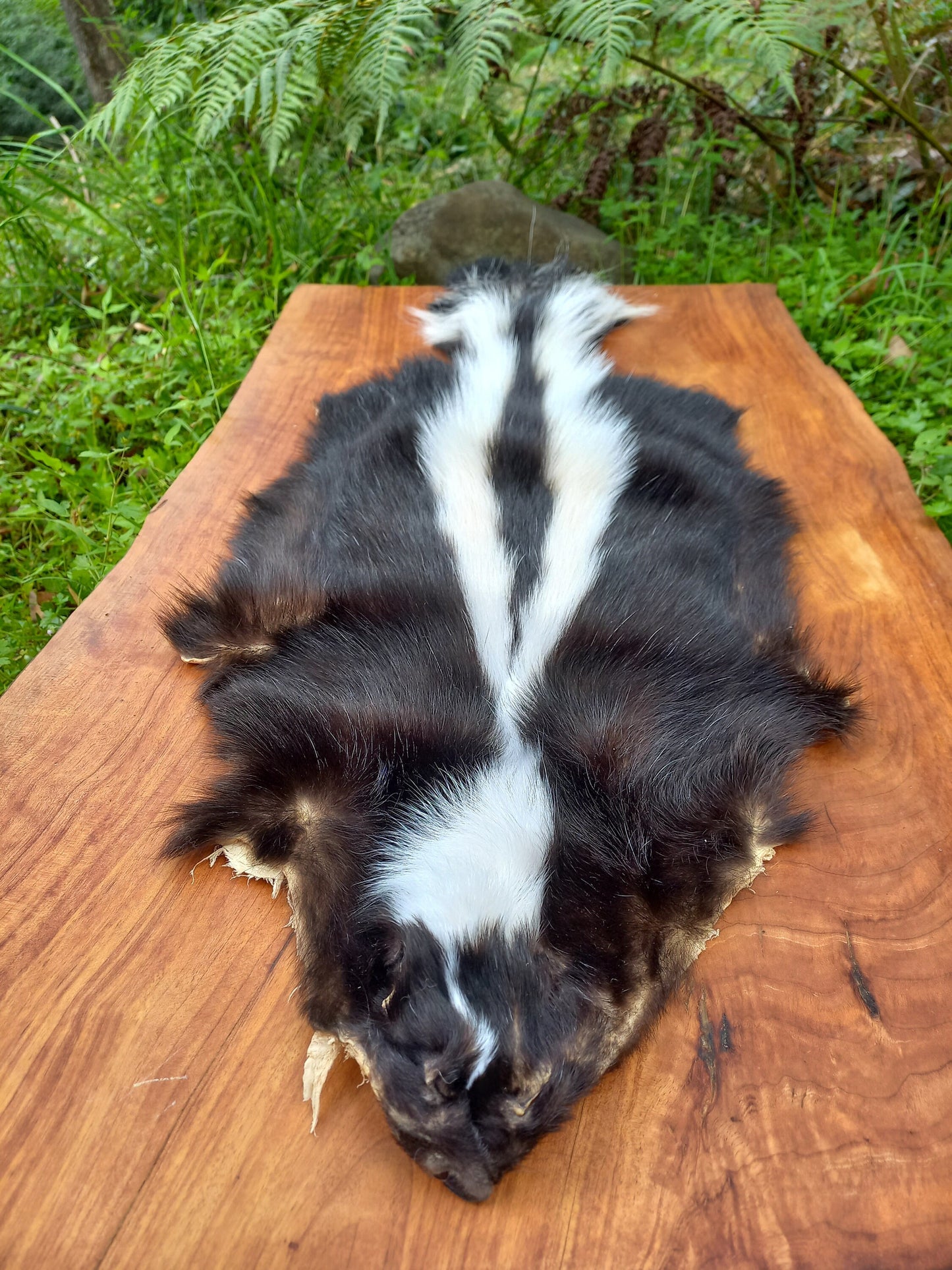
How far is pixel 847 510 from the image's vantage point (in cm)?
225

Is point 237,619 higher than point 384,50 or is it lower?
lower

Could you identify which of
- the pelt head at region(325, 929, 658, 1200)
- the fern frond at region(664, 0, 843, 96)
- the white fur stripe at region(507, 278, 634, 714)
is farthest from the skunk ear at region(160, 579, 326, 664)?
the fern frond at region(664, 0, 843, 96)

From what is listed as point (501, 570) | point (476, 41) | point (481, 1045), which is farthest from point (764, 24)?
point (481, 1045)

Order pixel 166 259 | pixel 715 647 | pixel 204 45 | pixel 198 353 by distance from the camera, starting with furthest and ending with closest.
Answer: pixel 166 259 → pixel 198 353 → pixel 204 45 → pixel 715 647

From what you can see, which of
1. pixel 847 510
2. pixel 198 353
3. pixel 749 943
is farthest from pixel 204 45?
pixel 749 943

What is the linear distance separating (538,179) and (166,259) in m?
1.56

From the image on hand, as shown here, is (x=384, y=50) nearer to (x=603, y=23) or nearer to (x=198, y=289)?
(x=603, y=23)

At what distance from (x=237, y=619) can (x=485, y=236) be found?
2184 millimetres

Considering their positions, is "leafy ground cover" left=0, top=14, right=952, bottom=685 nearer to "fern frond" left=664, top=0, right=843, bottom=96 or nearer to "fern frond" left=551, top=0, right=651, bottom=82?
"fern frond" left=664, top=0, right=843, bottom=96

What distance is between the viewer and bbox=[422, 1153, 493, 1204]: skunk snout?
1.20 meters

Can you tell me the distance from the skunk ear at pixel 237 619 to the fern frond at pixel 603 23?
59.9 inches

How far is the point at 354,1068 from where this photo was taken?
1357 millimetres

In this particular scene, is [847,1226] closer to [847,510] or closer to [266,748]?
[266,748]

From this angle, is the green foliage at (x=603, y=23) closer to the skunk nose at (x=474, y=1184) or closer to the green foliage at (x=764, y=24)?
the green foliage at (x=764, y=24)
